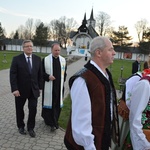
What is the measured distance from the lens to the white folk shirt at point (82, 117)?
214cm

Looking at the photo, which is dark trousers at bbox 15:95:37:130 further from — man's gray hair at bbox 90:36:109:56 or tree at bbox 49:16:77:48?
tree at bbox 49:16:77:48

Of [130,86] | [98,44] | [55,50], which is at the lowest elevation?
[130,86]

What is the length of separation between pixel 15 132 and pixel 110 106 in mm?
3869

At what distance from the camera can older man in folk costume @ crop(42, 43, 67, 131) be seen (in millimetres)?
6020

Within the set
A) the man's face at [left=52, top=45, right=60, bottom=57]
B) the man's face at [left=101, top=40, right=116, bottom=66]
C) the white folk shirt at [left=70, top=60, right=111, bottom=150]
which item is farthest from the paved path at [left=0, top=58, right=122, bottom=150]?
the man's face at [left=101, top=40, right=116, bottom=66]

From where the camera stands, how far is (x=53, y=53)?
5.96m

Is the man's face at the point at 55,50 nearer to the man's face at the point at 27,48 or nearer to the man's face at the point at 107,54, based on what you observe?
the man's face at the point at 27,48

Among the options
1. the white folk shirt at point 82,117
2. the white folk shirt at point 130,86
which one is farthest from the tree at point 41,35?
the white folk shirt at point 82,117

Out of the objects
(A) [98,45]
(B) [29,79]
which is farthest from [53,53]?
(A) [98,45]

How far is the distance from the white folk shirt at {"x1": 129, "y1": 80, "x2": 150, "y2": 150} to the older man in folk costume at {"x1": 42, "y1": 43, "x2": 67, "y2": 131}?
11.9 ft

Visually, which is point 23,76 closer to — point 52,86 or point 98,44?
point 52,86

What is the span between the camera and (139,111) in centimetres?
249

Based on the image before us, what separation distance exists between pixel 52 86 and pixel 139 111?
3.82m

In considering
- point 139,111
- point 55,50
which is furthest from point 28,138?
point 139,111
